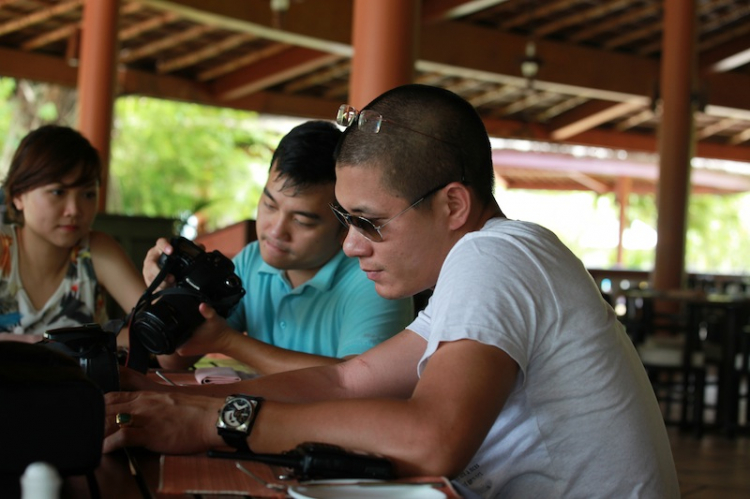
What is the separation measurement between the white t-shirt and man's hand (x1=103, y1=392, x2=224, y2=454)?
29 cm

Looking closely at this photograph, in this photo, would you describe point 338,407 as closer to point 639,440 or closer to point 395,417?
point 395,417

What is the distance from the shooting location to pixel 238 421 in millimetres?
1160

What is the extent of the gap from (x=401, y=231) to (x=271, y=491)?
485 millimetres

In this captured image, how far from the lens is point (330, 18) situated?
754 centimetres

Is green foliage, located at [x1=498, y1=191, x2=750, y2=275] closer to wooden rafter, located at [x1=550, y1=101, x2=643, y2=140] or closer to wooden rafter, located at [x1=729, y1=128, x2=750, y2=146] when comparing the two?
wooden rafter, located at [x1=729, y1=128, x2=750, y2=146]

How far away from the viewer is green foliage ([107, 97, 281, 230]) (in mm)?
14859

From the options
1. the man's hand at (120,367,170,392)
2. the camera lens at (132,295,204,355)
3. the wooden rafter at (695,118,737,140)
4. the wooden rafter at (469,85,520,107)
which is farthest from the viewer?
the wooden rafter at (695,118,737,140)

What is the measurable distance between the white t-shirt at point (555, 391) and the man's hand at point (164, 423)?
0.97 ft

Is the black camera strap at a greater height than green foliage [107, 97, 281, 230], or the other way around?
green foliage [107, 97, 281, 230]

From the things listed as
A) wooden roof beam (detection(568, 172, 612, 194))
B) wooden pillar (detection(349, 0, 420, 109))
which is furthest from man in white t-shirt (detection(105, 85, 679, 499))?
wooden roof beam (detection(568, 172, 612, 194))

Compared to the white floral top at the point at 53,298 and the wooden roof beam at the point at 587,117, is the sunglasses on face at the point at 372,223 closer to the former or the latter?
the white floral top at the point at 53,298

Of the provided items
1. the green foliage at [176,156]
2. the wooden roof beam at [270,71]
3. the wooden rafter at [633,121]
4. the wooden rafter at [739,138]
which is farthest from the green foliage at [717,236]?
the wooden roof beam at [270,71]

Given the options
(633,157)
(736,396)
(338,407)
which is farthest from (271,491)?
(633,157)

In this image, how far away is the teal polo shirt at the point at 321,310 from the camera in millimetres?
2012
